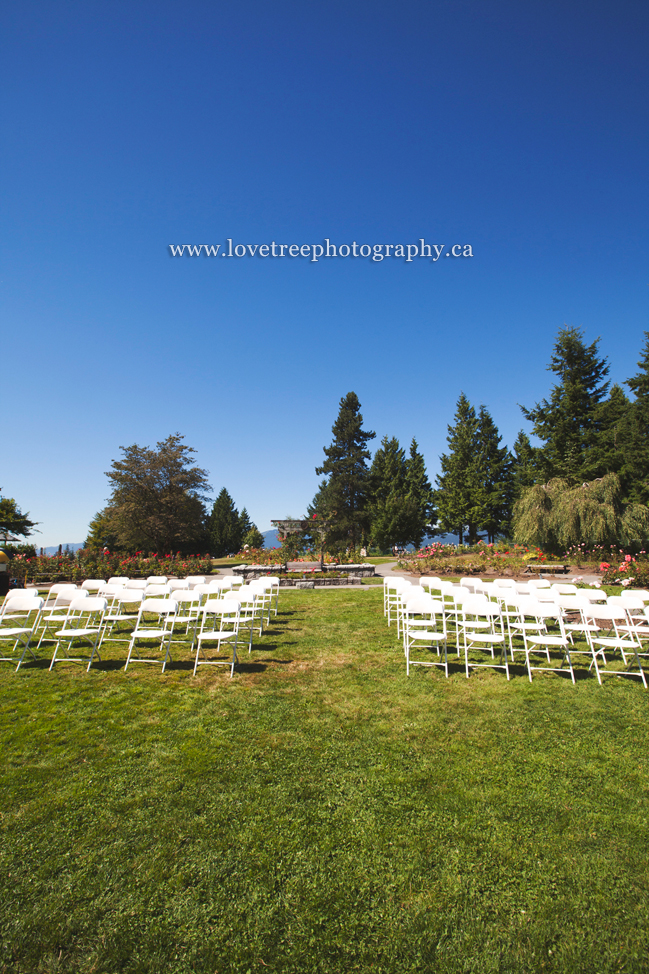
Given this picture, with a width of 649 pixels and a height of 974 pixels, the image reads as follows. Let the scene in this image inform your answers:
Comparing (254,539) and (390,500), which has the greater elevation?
(390,500)

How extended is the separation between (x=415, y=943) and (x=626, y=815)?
1580 mm

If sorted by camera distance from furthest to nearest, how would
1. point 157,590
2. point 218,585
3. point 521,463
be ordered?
point 521,463, point 218,585, point 157,590

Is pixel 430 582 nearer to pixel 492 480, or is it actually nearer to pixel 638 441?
pixel 638 441

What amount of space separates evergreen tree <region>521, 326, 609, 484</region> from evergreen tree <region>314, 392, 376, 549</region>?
15623mm

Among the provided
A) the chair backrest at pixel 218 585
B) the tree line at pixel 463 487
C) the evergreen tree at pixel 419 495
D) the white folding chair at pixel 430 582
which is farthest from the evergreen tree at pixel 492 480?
the chair backrest at pixel 218 585

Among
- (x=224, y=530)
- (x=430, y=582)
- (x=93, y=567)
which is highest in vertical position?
(x=224, y=530)

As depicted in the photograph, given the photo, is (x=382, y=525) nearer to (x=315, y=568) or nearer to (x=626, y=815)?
(x=315, y=568)

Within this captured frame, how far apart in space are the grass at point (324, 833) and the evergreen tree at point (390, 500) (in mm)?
31428

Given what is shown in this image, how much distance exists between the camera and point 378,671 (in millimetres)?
5324

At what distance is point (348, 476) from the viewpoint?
37.8 meters

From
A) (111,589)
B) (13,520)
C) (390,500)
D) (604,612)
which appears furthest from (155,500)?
(604,612)

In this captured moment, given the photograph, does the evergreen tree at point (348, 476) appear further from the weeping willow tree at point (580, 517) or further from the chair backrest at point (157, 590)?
the chair backrest at point (157, 590)

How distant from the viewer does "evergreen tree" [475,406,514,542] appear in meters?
35.9

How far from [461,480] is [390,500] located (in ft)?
20.8
